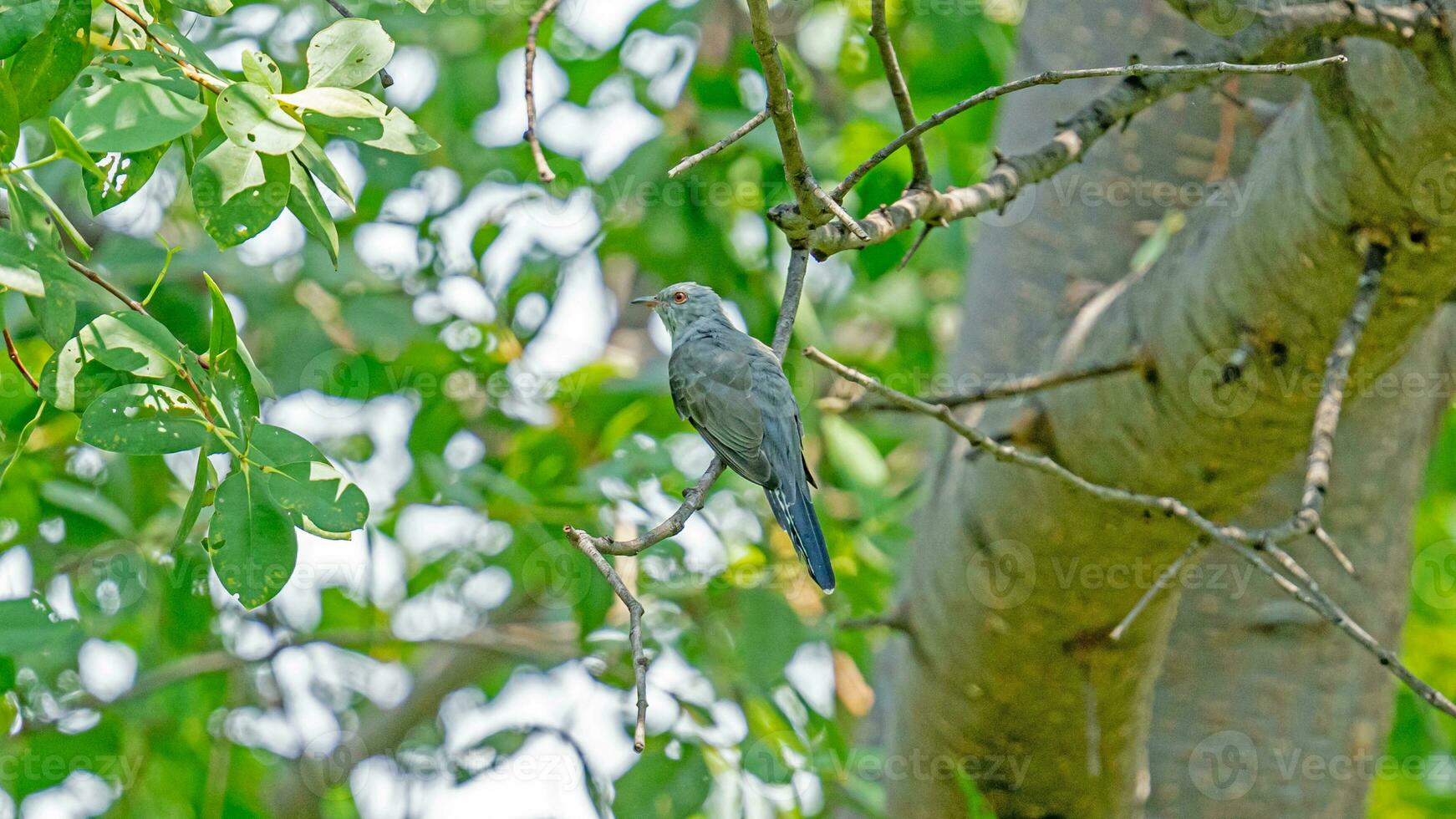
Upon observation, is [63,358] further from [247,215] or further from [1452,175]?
[1452,175]

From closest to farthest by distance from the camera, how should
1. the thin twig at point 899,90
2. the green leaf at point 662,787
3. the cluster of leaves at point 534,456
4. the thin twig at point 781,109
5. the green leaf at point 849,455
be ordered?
the thin twig at point 781,109, the thin twig at point 899,90, the green leaf at point 662,787, the cluster of leaves at point 534,456, the green leaf at point 849,455

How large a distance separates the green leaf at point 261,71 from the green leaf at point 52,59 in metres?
0.21

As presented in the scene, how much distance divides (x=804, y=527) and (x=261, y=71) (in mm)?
1410

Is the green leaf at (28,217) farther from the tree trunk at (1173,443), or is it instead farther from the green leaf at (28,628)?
the tree trunk at (1173,443)

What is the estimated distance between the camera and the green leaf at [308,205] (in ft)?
5.27

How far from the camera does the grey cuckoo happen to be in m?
2.60

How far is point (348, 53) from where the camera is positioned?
165cm

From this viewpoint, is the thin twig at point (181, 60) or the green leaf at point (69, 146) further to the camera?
the thin twig at point (181, 60)

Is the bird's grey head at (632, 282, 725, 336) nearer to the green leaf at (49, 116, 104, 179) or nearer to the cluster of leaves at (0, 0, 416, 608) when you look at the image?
the cluster of leaves at (0, 0, 416, 608)

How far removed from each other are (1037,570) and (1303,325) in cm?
86

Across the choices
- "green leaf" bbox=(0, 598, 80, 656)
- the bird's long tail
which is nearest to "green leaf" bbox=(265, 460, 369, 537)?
"green leaf" bbox=(0, 598, 80, 656)

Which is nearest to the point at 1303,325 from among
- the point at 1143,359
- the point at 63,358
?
the point at 1143,359

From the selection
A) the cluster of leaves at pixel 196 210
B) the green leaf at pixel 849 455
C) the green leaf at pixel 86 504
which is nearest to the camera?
the cluster of leaves at pixel 196 210

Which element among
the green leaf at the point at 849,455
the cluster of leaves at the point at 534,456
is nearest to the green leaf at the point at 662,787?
the cluster of leaves at the point at 534,456
